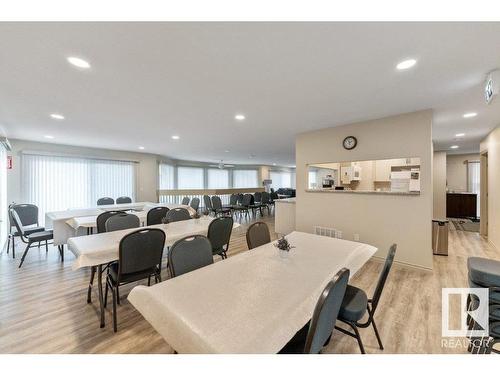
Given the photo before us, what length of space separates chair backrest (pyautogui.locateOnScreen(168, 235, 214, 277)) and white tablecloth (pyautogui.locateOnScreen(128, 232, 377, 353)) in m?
0.21

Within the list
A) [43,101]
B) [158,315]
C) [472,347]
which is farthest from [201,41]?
[472,347]

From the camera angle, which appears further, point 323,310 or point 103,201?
point 103,201

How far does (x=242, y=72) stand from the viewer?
6.42 feet

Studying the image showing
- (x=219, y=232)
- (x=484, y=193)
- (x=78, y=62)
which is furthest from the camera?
(x=484, y=193)

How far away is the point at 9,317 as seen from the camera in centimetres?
199

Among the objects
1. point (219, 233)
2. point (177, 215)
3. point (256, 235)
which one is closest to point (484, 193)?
point (256, 235)

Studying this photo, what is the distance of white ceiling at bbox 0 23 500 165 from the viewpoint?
141 cm

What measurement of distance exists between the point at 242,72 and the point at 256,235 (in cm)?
164

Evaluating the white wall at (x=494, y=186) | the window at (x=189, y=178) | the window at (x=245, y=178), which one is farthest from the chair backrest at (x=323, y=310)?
the window at (x=245, y=178)

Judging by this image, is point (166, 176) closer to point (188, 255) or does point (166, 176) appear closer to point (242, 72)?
point (242, 72)

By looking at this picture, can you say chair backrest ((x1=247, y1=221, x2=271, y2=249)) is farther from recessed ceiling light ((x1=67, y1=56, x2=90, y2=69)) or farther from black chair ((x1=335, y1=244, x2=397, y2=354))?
recessed ceiling light ((x1=67, y1=56, x2=90, y2=69))

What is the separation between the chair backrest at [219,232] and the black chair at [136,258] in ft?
2.04

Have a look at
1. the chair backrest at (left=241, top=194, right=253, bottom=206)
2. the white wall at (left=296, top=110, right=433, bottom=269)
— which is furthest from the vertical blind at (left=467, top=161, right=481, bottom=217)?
the chair backrest at (left=241, top=194, right=253, bottom=206)
